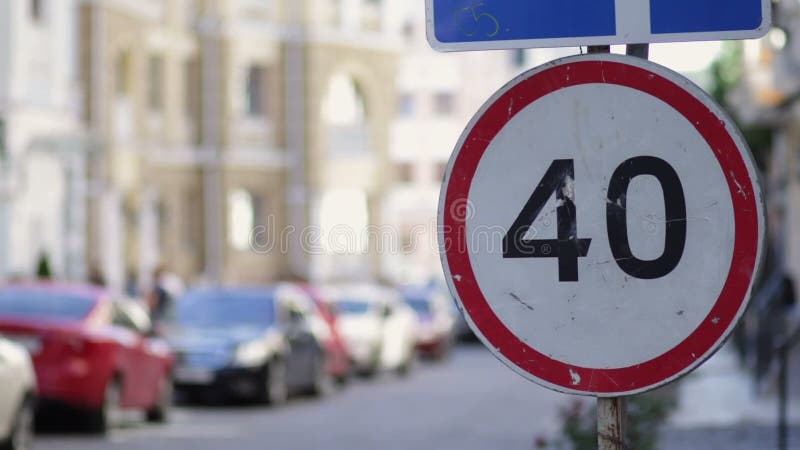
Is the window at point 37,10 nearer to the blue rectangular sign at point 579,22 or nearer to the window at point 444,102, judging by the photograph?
the blue rectangular sign at point 579,22

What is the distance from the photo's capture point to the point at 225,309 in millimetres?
25484

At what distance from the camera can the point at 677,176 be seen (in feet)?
15.1

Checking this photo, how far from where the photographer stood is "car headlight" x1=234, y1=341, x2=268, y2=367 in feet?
78.1

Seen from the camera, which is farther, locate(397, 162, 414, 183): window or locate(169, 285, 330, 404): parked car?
locate(397, 162, 414, 183): window

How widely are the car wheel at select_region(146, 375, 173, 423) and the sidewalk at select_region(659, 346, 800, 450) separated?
585 cm

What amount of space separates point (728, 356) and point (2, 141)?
1587 centimetres

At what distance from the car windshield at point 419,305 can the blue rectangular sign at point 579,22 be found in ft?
127

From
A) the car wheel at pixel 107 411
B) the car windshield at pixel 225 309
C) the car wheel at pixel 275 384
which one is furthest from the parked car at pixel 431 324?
the car wheel at pixel 107 411

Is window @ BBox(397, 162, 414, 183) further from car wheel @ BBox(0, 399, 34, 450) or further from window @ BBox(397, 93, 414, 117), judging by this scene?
car wheel @ BBox(0, 399, 34, 450)

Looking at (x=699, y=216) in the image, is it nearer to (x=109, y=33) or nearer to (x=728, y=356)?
(x=728, y=356)

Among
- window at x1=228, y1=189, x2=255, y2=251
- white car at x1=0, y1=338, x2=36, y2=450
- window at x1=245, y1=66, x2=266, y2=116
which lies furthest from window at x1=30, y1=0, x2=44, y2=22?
A: white car at x1=0, y1=338, x2=36, y2=450

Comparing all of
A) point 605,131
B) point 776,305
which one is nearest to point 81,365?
point 776,305

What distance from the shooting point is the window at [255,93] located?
189 feet

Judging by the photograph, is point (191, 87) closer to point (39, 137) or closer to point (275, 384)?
point (39, 137)
